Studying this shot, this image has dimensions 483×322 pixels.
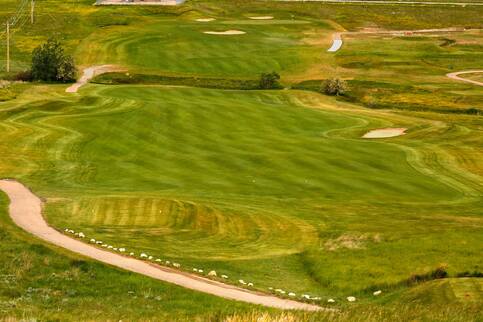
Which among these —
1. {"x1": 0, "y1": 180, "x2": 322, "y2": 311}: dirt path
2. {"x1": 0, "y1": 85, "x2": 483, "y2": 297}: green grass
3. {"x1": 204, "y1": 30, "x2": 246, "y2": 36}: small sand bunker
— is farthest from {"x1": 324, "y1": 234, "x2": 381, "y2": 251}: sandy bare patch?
{"x1": 204, "y1": 30, "x2": 246, "y2": 36}: small sand bunker

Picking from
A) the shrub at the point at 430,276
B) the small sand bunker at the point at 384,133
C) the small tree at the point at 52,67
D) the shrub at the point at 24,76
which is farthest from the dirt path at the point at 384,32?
the shrub at the point at 430,276

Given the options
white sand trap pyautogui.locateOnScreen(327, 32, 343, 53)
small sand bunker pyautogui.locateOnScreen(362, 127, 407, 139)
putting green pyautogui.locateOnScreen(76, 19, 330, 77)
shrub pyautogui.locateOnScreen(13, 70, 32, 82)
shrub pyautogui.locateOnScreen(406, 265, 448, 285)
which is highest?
shrub pyautogui.locateOnScreen(406, 265, 448, 285)

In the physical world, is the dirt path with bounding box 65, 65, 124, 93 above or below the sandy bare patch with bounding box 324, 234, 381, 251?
below

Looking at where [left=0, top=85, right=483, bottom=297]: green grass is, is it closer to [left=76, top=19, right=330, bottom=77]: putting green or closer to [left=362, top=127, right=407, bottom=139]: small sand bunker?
[left=362, top=127, right=407, bottom=139]: small sand bunker

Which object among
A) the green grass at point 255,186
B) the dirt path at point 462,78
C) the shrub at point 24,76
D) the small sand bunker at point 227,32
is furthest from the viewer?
the small sand bunker at point 227,32

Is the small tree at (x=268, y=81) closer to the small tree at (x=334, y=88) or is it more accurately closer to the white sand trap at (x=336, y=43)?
the small tree at (x=334, y=88)

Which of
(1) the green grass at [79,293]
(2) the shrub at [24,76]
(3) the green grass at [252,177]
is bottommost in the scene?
(2) the shrub at [24,76]

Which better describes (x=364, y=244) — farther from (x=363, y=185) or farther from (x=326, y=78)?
(x=326, y=78)
